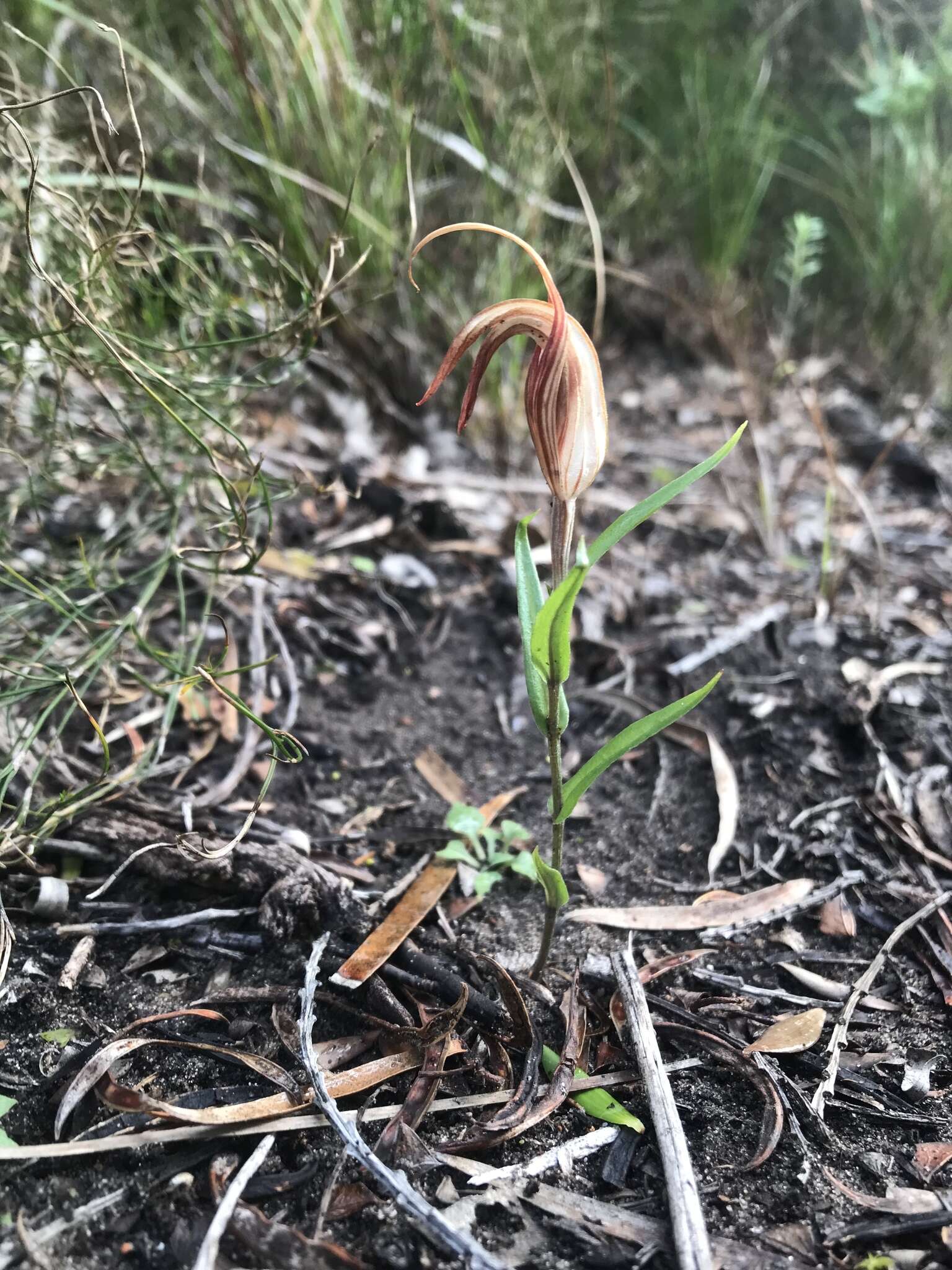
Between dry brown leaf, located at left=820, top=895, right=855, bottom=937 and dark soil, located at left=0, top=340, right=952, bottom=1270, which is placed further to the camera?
dry brown leaf, located at left=820, top=895, right=855, bottom=937

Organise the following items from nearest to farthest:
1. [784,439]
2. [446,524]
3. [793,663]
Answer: [793,663], [446,524], [784,439]

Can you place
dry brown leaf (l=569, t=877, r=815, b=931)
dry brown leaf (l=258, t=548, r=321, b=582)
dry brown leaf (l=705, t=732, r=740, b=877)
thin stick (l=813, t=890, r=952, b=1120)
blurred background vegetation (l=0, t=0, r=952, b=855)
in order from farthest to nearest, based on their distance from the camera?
dry brown leaf (l=258, t=548, r=321, b=582)
blurred background vegetation (l=0, t=0, r=952, b=855)
dry brown leaf (l=705, t=732, r=740, b=877)
dry brown leaf (l=569, t=877, r=815, b=931)
thin stick (l=813, t=890, r=952, b=1120)

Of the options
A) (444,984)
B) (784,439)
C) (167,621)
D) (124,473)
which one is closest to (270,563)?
(167,621)

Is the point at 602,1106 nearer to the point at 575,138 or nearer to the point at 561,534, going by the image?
the point at 561,534

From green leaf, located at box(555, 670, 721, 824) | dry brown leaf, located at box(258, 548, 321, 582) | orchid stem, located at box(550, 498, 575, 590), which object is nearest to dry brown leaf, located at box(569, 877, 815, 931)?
green leaf, located at box(555, 670, 721, 824)

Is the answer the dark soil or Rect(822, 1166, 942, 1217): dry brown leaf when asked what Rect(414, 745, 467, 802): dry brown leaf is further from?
Rect(822, 1166, 942, 1217): dry brown leaf

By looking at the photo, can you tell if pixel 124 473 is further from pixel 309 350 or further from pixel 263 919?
pixel 263 919

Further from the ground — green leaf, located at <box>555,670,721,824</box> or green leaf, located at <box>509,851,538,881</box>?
green leaf, located at <box>555,670,721,824</box>

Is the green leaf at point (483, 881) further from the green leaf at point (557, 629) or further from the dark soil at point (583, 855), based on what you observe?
the green leaf at point (557, 629)
